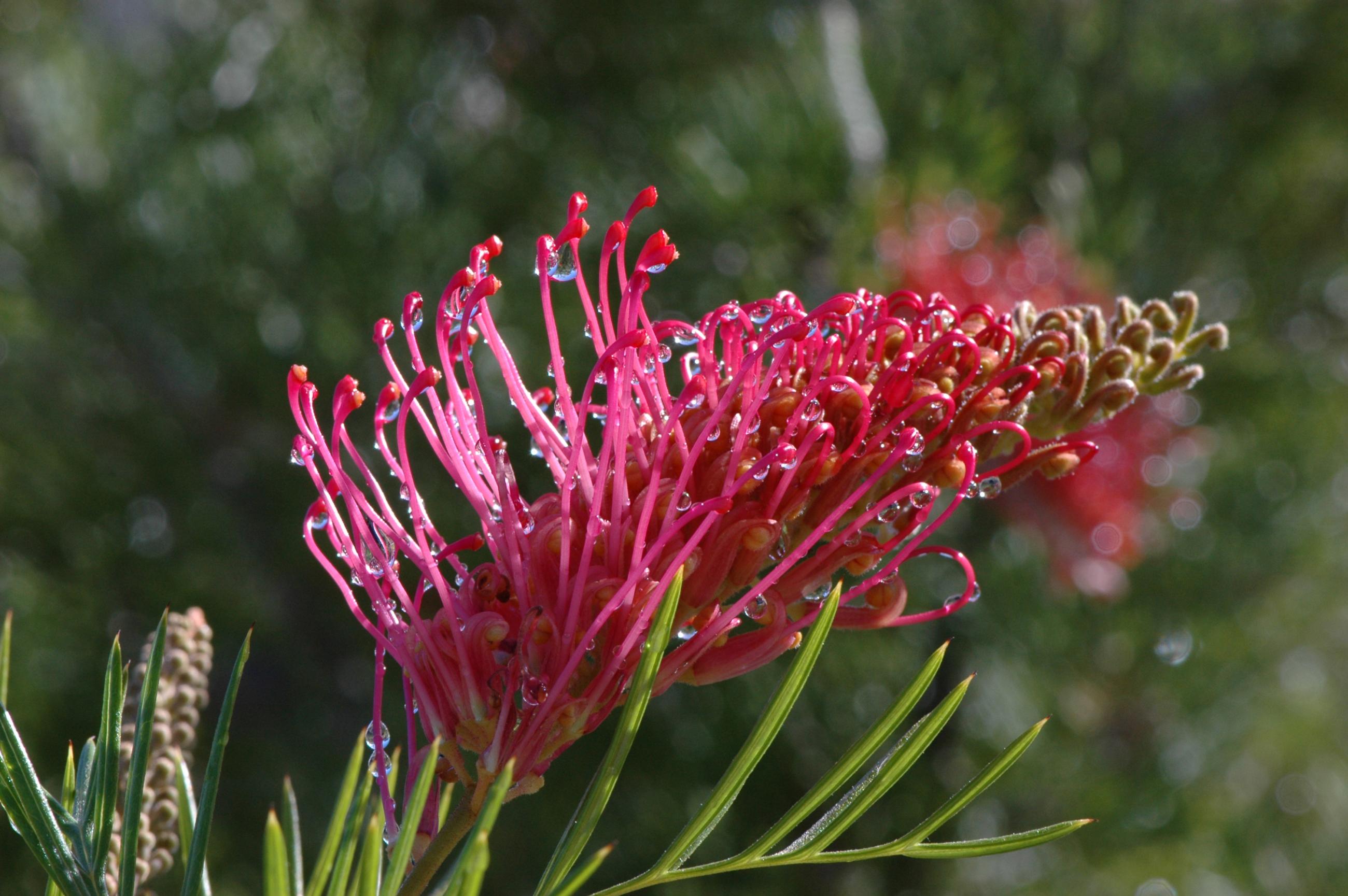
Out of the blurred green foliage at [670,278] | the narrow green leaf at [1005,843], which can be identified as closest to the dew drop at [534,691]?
the narrow green leaf at [1005,843]

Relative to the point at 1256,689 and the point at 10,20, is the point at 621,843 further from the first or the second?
the point at 10,20

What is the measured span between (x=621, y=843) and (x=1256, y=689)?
2.98ft

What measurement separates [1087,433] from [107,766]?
2.81 ft

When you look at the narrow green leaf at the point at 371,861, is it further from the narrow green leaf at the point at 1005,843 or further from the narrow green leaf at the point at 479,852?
the narrow green leaf at the point at 1005,843

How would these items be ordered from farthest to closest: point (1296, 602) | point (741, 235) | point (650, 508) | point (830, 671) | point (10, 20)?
1. point (1296, 602)
2. point (10, 20)
3. point (830, 671)
4. point (741, 235)
5. point (650, 508)

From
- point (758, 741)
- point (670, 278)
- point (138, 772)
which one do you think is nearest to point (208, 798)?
point (138, 772)

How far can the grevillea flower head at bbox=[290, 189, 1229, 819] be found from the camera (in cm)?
36

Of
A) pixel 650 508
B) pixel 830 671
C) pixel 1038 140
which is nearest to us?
pixel 650 508

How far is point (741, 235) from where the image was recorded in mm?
996

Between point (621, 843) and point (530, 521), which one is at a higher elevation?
point (530, 521)

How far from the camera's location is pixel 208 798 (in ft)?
0.98

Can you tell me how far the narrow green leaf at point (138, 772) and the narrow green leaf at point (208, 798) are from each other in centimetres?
2

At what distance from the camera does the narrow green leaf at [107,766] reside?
307 mm

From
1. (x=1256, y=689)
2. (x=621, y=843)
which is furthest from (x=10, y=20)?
(x=1256, y=689)
